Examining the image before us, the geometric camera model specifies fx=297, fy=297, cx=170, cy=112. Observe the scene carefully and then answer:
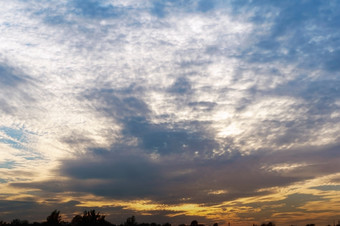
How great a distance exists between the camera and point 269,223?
198 meters

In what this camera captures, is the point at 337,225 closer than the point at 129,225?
No

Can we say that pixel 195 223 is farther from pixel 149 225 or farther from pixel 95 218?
pixel 95 218

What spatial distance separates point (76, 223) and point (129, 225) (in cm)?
2982

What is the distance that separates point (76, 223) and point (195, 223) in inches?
3308

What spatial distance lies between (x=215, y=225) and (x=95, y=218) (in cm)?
11432

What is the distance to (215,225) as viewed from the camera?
18400 cm

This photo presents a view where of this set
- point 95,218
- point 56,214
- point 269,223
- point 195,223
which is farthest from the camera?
point 269,223

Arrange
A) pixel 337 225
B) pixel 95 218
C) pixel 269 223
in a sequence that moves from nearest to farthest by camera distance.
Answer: pixel 95 218
pixel 337 225
pixel 269 223

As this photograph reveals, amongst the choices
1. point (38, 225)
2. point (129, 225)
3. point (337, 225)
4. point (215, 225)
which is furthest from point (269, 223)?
point (38, 225)

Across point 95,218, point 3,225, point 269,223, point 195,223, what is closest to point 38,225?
point 3,225

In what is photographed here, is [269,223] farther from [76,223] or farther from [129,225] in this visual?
[76,223]

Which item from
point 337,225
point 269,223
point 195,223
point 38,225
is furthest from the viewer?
point 269,223

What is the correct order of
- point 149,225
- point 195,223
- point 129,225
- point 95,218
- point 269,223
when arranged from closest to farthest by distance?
1. point 95,218
2. point 129,225
3. point 195,223
4. point 149,225
5. point 269,223

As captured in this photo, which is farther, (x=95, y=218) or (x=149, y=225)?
(x=149, y=225)
